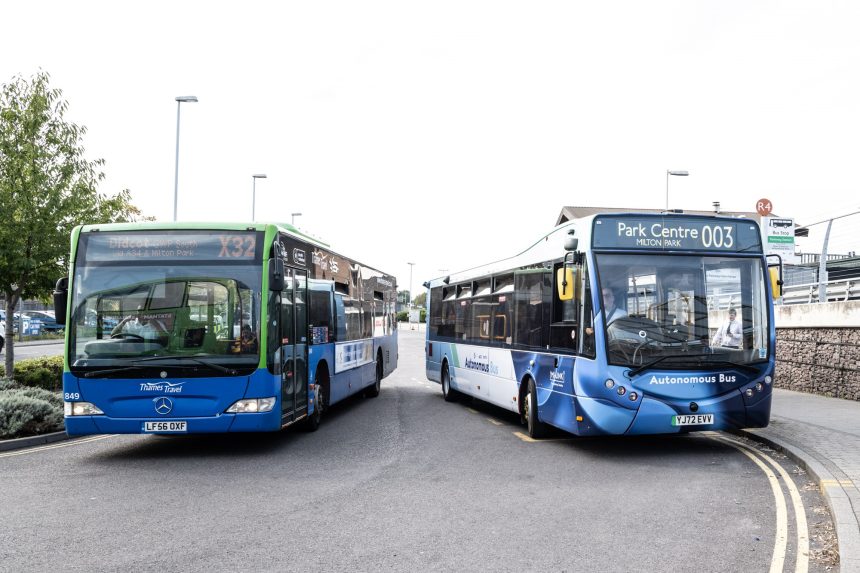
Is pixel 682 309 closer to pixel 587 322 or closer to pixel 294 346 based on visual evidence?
pixel 587 322

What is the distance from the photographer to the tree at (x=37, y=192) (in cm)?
1502

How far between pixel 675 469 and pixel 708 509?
2.02 meters

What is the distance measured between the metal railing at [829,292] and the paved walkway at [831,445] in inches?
93.9

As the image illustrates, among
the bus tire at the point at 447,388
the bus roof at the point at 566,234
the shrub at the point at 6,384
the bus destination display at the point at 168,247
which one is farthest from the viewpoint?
the bus tire at the point at 447,388

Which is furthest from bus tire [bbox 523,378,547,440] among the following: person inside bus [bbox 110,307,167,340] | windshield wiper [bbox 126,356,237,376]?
person inside bus [bbox 110,307,167,340]

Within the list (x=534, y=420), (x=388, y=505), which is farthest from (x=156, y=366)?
(x=534, y=420)

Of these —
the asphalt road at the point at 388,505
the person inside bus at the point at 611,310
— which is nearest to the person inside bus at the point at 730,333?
the person inside bus at the point at 611,310

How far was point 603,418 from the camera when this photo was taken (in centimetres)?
930

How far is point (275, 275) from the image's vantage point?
964cm

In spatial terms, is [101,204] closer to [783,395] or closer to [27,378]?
[27,378]

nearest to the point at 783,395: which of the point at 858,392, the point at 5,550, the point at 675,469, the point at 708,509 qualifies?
the point at 858,392

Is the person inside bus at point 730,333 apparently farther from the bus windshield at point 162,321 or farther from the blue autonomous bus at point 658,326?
the bus windshield at point 162,321

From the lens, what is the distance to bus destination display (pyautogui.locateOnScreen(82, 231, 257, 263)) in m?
9.74

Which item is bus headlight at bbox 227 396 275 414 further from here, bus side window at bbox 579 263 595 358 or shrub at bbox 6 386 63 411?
shrub at bbox 6 386 63 411
